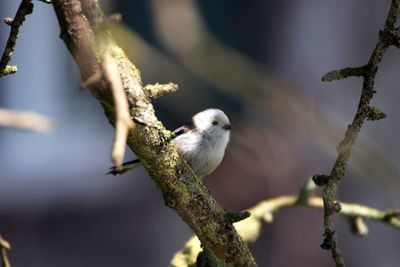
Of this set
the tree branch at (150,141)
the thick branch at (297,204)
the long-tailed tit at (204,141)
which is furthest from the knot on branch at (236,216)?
the long-tailed tit at (204,141)

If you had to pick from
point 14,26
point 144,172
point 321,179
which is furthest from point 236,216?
point 144,172

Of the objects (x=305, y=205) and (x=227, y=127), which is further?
(x=227, y=127)

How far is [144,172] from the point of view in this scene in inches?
267

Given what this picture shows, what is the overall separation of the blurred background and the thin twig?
420 centimetres

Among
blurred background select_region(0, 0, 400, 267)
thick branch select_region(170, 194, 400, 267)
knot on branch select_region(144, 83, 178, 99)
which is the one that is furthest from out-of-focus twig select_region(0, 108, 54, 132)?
blurred background select_region(0, 0, 400, 267)

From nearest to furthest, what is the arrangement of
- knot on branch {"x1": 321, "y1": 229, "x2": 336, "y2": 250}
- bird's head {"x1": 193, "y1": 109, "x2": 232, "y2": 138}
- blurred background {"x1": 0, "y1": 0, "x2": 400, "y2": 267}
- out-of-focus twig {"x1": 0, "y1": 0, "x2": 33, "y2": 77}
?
out-of-focus twig {"x1": 0, "y1": 0, "x2": 33, "y2": 77}
knot on branch {"x1": 321, "y1": 229, "x2": 336, "y2": 250}
bird's head {"x1": 193, "y1": 109, "x2": 232, "y2": 138}
blurred background {"x1": 0, "y1": 0, "x2": 400, "y2": 267}

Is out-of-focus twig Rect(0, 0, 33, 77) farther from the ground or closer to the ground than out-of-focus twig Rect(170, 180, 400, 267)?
farther from the ground

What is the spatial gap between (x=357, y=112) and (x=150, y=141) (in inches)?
15.7

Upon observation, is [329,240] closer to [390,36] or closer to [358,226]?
[390,36]

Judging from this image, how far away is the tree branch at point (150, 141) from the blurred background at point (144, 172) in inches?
162

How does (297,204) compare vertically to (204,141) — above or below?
above

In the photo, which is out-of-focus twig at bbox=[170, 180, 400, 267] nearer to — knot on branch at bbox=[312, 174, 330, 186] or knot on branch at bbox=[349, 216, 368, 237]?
knot on branch at bbox=[349, 216, 368, 237]

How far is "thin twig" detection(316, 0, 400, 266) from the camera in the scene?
1557 mm

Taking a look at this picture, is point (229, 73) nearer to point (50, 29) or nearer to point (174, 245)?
point (174, 245)
